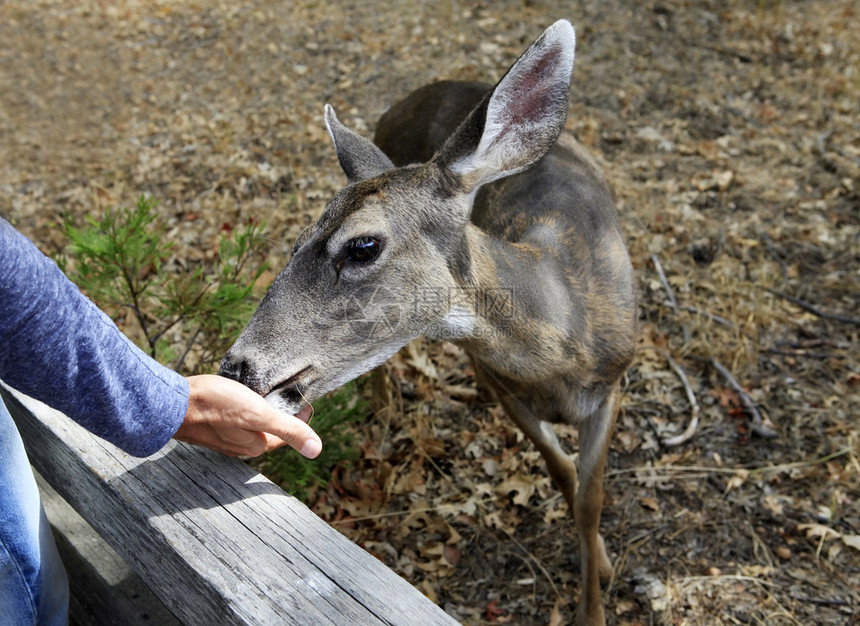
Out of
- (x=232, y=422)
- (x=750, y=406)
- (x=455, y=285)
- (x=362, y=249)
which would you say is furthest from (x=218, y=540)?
(x=750, y=406)

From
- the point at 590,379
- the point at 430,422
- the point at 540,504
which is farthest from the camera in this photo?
the point at 430,422

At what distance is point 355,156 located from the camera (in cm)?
312

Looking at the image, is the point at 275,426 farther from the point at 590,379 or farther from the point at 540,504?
the point at 540,504

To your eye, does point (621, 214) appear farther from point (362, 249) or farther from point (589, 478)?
point (362, 249)

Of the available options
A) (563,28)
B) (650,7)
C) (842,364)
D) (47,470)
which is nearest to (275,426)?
(47,470)

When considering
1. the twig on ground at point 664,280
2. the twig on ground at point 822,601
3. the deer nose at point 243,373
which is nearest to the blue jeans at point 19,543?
the deer nose at point 243,373

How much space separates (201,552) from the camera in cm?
182

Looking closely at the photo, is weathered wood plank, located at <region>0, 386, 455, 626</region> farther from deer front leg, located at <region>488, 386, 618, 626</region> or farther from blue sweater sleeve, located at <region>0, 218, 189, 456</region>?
deer front leg, located at <region>488, 386, 618, 626</region>

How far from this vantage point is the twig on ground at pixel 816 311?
4.70 m

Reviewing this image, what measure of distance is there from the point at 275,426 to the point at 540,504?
7.77ft

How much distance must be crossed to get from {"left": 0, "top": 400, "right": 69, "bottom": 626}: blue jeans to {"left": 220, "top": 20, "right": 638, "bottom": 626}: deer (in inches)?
25.9

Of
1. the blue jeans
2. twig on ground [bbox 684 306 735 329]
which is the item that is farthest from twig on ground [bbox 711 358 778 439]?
the blue jeans

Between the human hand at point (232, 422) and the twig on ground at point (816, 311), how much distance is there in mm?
3789

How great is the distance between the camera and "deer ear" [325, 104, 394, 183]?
3.10 meters
